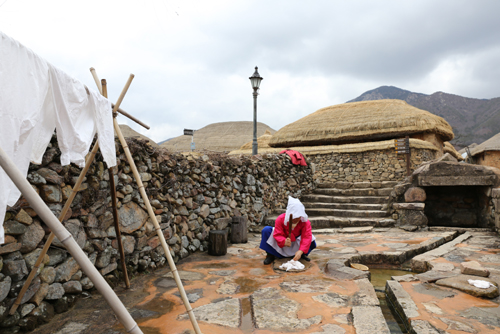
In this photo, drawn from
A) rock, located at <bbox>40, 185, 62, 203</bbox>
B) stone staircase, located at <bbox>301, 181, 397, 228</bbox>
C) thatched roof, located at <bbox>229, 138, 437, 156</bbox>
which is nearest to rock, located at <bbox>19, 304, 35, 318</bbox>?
rock, located at <bbox>40, 185, 62, 203</bbox>

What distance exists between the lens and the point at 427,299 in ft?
10.4

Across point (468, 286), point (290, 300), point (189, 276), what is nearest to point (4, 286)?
point (189, 276)

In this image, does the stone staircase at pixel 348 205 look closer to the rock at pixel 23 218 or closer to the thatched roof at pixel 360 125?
the thatched roof at pixel 360 125

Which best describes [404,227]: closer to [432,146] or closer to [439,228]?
[439,228]

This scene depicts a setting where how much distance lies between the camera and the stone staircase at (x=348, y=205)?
26.7 ft

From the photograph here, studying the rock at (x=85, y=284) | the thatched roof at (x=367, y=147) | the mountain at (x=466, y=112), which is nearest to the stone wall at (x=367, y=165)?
the thatched roof at (x=367, y=147)

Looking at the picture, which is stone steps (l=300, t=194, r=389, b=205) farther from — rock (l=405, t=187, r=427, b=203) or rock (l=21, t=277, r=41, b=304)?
rock (l=21, t=277, r=41, b=304)

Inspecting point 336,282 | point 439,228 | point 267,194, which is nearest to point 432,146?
point 439,228

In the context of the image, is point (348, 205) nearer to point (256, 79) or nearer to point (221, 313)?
point (256, 79)

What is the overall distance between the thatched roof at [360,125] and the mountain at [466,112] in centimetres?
4230

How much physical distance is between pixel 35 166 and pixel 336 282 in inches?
135

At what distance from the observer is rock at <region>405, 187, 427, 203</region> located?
317 inches

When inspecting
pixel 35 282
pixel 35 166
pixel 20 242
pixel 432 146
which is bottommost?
pixel 35 282

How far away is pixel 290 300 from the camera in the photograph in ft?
10.4
